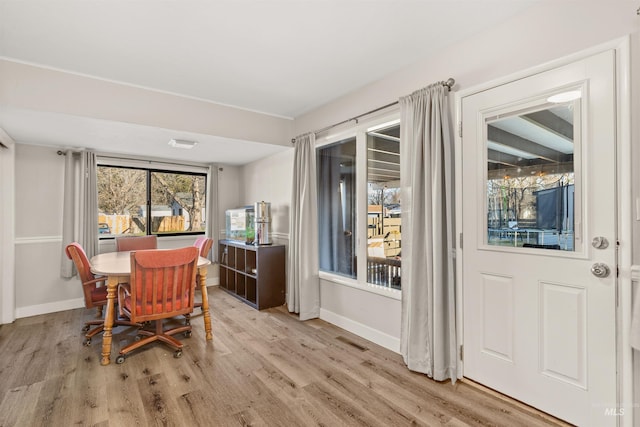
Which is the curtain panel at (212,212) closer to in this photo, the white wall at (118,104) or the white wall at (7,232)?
the white wall at (118,104)

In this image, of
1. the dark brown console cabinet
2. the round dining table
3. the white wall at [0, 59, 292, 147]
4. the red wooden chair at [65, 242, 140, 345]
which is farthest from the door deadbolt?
the red wooden chair at [65, 242, 140, 345]

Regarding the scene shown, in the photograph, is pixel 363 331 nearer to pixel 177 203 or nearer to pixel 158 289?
pixel 158 289

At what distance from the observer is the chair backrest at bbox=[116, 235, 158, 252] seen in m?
4.16

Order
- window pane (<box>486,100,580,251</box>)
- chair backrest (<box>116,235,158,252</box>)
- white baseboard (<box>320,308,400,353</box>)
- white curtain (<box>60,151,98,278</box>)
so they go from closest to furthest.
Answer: window pane (<box>486,100,580,251</box>) → white baseboard (<box>320,308,400,353</box>) → white curtain (<box>60,151,98,278</box>) → chair backrest (<box>116,235,158,252</box>)

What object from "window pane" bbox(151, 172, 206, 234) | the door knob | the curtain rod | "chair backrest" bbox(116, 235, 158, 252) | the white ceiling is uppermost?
the white ceiling

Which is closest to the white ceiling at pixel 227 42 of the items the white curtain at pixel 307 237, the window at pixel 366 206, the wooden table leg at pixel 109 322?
the window at pixel 366 206

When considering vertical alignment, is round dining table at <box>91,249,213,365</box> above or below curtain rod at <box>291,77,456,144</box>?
below

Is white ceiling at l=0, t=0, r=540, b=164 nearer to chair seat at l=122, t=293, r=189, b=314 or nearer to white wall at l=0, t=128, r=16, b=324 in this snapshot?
white wall at l=0, t=128, r=16, b=324

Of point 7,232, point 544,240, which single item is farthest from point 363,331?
point 7,232

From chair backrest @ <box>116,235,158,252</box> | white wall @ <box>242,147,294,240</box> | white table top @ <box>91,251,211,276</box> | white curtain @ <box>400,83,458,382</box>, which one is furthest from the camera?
white wall @ <box>242,147,294,240</box>

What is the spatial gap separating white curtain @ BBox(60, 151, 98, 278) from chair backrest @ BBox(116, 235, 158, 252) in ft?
0.98

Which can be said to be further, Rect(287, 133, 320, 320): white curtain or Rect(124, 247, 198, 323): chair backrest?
Rect(287, 133, 320, 320): white curtain

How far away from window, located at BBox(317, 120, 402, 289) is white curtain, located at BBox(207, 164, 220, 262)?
2.25 metres

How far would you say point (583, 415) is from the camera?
5.66 feet
